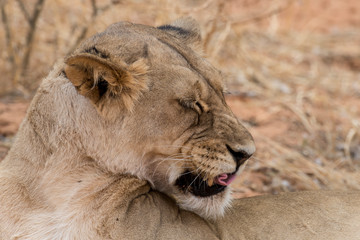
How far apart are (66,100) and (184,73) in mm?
509

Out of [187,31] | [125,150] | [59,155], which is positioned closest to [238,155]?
[125,150]

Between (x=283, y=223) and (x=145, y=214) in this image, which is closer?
(x=145, y=214)

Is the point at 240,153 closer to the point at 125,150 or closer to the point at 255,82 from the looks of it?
the point at 125,150

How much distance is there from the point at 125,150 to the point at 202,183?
388 millimetres

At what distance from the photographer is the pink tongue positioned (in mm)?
2463

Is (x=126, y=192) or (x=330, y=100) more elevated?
(x=126, y=192)

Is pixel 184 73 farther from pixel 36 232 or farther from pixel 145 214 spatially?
pixel 36 232

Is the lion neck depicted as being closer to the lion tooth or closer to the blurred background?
the lion tooth

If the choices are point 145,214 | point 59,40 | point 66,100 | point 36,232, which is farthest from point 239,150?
point 59,40

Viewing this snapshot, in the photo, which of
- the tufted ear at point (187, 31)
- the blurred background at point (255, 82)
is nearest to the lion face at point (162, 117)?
the tufted ear at point (187, 31)

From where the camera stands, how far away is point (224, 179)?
2.48m

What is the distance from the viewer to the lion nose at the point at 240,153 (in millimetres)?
2363

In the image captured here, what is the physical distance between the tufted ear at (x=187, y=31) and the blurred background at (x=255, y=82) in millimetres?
606

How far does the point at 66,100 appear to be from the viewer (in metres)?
2.41
